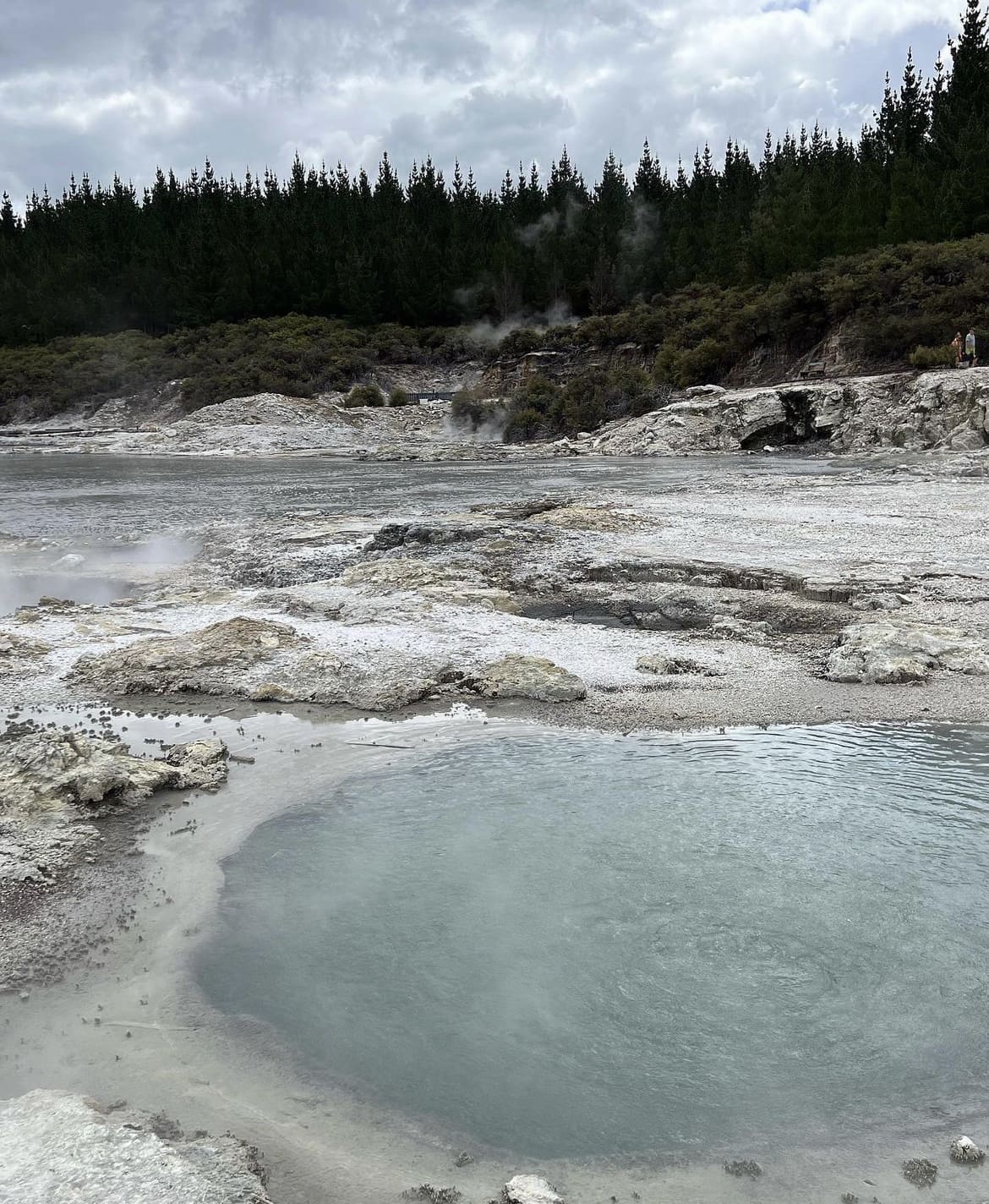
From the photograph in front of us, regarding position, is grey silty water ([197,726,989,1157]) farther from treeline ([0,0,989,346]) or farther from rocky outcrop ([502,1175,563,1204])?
treeline ([0,0,989,346])

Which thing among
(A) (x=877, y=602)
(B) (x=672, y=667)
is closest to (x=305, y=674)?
(B) (x=672, y=667)

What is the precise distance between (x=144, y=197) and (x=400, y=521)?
81007mm

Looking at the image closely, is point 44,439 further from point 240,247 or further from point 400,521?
point 400,521

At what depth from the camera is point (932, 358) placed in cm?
2816

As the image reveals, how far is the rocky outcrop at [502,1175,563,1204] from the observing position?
8.06 feet

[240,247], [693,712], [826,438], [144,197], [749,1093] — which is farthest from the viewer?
[144,197]

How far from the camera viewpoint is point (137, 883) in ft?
13.6

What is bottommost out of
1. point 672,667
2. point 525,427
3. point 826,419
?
point 672,667

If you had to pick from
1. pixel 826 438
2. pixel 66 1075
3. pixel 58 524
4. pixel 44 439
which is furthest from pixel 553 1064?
pixel 44 439

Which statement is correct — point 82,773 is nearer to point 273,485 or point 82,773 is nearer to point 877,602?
point 877,602

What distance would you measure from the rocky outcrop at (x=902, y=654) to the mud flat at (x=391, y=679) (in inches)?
0.8

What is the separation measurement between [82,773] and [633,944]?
9.46 ft

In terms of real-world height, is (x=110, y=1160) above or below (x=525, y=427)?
below

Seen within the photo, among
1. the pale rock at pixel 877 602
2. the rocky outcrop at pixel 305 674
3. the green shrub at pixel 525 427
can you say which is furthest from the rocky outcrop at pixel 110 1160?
the green shrub at pixel 525 427
